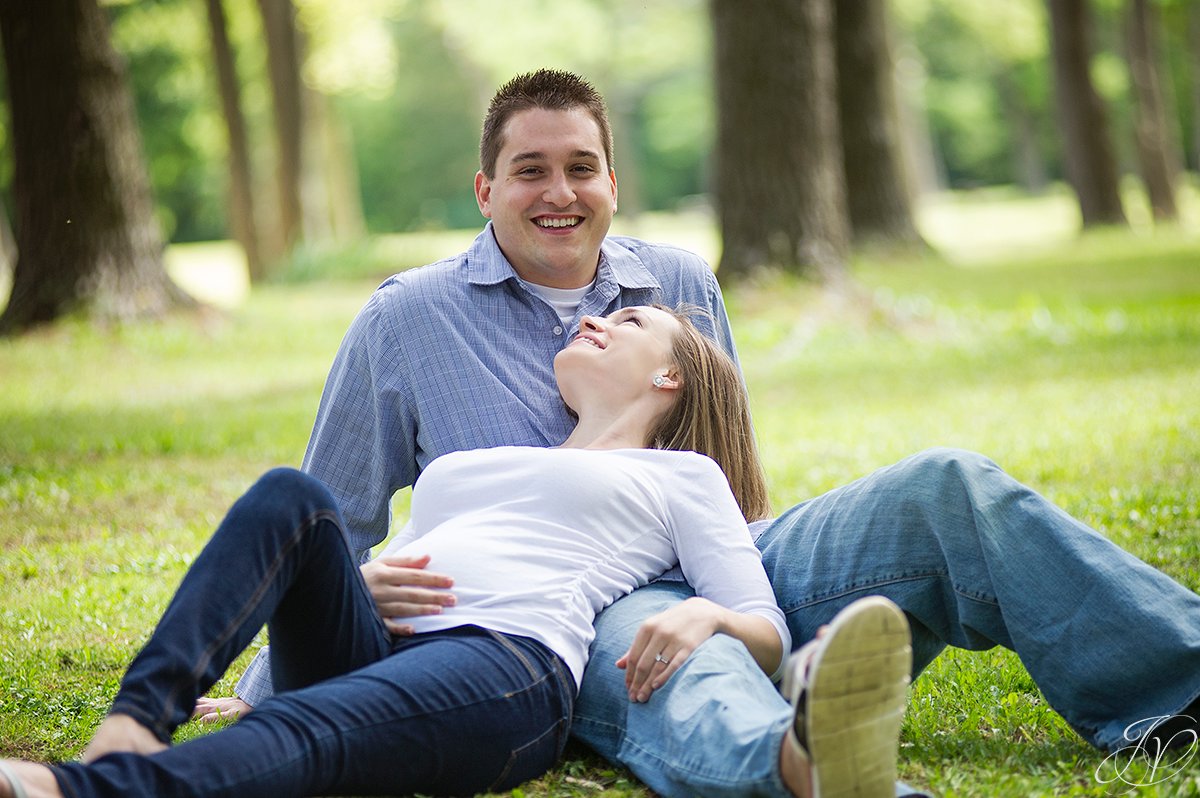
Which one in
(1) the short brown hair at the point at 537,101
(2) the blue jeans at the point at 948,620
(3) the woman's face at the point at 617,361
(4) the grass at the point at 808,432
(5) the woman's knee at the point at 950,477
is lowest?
(4) the grass at the point at 808,432

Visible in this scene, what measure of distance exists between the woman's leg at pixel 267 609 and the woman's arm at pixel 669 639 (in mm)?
572

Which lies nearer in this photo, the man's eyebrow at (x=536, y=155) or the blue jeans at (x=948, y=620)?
the blue jeans at (x=948, y=620)

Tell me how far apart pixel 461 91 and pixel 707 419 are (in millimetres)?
56663

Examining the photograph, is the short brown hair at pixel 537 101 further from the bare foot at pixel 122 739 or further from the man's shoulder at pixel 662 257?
the bare foot at pixel 122 739

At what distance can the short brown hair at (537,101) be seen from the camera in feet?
12.8

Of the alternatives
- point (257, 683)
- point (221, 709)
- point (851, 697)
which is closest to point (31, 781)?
point (257, 683)

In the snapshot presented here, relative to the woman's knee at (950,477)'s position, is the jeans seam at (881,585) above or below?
below

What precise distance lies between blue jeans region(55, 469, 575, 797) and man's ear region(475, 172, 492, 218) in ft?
4.81

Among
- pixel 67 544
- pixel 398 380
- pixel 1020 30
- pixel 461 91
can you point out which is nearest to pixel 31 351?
pixel 67 544

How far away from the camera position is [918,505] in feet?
10.3

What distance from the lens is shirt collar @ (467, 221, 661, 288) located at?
3857mm

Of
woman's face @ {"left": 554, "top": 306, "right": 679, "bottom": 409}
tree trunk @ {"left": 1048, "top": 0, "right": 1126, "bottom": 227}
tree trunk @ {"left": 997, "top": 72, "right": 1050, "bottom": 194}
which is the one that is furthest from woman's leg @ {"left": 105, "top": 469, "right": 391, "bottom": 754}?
tree trunk @ {"left": 997, "top": 72, "right": 1050, "bottom": 194}

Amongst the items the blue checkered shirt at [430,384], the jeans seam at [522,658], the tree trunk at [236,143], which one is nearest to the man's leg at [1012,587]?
the jeans seam at [522,658]

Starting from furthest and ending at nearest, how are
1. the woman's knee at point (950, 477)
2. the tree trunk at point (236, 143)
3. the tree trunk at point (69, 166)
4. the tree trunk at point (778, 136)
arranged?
the tree trunk at point (236, 143), the tree trunk at point (778, 136), the tree trunk at point (69, 166), the woman's knee at point (950, 477)
